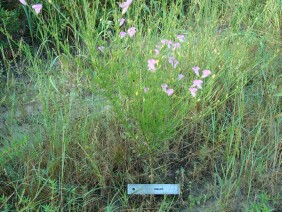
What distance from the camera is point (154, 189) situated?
2387 millimetres

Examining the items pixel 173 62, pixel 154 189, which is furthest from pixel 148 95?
pixel 154 189

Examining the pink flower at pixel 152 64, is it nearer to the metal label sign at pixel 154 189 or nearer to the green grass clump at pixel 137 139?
the green grass clump at pixel 137 139

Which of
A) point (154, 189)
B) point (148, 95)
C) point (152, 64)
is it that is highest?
point (152, 64)

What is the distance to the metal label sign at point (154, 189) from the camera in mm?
2373

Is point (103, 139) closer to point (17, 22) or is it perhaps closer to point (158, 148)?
point (158, 148)

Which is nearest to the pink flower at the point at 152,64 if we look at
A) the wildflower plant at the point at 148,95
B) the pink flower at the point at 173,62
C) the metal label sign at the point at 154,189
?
the wildflower plant at the point at 148,95

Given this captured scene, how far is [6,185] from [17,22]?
56.6 inches

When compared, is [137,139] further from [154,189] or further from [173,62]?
Answer: [173,62]

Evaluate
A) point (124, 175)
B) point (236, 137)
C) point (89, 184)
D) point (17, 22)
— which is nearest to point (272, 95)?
point (236, 137)

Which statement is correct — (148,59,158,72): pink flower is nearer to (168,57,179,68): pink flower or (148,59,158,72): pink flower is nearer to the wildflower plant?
the wildflower plant

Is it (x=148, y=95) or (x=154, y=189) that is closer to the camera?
(x=148, y=95)

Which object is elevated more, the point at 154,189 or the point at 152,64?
the point at 152,64

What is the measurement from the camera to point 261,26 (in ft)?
11.4

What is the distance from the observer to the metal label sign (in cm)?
237
